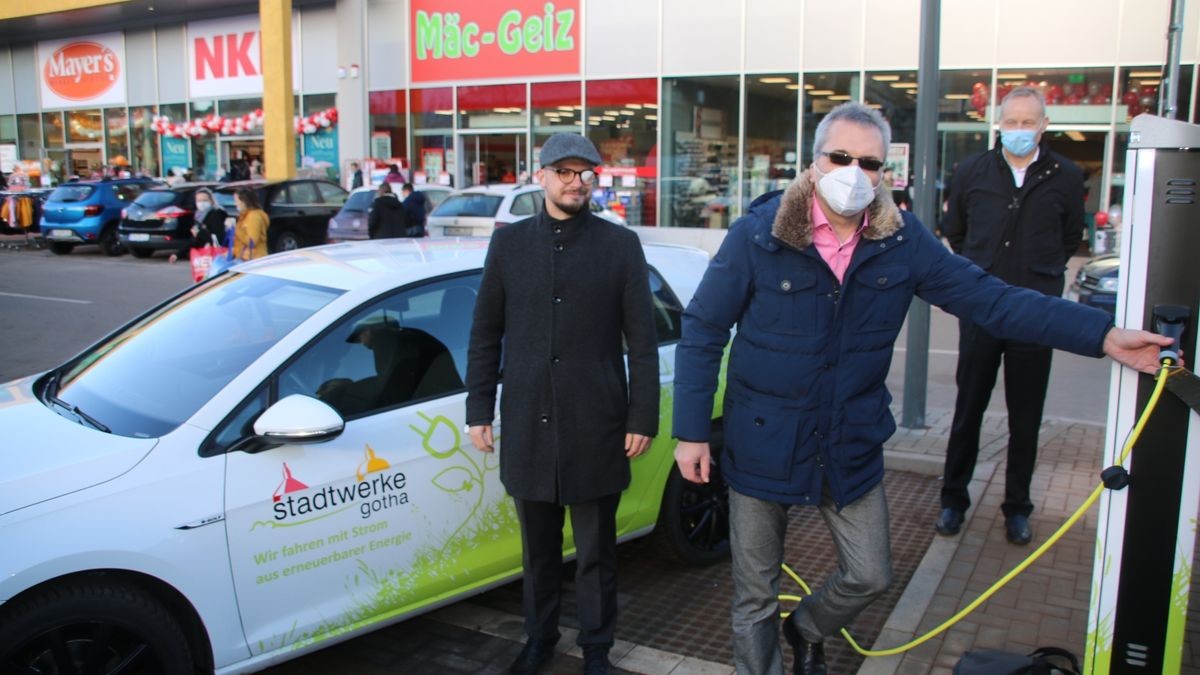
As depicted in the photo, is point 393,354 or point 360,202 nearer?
point 393,354

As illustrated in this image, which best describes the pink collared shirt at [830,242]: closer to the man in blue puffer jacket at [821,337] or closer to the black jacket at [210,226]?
the man in blue puffer jacket at [821,337]

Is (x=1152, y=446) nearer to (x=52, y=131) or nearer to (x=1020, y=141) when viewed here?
(x=1020, y=141)

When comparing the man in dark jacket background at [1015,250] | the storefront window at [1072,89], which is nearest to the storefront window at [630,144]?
the storefront window at [1072,89]

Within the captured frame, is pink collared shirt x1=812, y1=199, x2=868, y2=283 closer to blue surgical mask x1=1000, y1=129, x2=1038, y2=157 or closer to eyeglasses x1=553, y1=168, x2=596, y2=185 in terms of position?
eyeglasses x1=553, y1=168, x2=596, y2=185

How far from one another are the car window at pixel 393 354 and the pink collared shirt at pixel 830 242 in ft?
5.19

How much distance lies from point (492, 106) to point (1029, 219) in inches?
808

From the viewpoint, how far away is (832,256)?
3092mm

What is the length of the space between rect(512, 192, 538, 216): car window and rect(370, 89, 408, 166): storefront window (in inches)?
425

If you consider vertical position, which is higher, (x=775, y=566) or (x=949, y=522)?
(x=775, y=566)

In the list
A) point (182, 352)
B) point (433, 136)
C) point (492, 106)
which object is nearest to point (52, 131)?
point (433, 136)

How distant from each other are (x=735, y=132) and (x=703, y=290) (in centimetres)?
1866

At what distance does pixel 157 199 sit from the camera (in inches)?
776

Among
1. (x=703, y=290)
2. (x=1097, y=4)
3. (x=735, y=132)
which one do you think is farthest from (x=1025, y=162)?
(x=735, y=132)

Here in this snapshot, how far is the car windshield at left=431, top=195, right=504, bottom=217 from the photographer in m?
15.3
